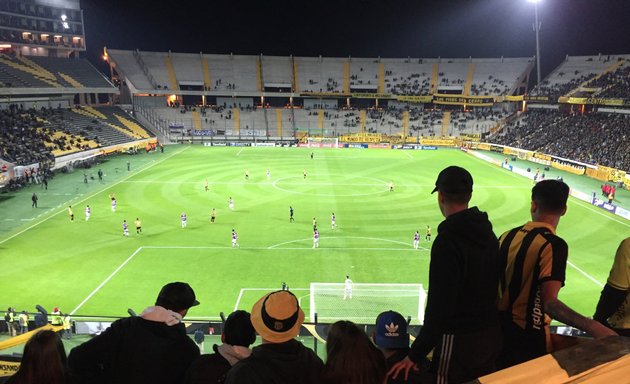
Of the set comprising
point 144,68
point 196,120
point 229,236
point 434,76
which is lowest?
point 229,236

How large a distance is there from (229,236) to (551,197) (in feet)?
87.4

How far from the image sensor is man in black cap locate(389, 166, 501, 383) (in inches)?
150

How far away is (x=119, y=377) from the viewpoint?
391 centimetres

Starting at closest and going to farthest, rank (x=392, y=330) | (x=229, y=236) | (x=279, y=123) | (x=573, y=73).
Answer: (x=392, y=330) → (x=229, y=236) → (x=573, y=73) → (x=279, y=123)

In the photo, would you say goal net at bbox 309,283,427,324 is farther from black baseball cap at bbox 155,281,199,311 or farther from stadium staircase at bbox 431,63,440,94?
stadium staircase at bbox 431,63,440,94

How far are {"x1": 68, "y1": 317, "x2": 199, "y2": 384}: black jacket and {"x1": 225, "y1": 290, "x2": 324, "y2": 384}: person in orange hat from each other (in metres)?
1.12

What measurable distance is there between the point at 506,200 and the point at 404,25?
242 feet

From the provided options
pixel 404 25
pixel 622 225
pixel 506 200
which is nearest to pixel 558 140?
pixel 506 200

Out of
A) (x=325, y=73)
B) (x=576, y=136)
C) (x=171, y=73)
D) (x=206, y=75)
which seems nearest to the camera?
(x=576, y=136)

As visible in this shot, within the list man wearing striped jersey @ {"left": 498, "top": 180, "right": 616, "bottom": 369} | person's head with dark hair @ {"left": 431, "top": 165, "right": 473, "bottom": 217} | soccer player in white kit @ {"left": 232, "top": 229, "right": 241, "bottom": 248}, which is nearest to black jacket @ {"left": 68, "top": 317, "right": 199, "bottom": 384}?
person's head with dark hair @ {"left": 431, "top": 165, "right": 473, "bottom": 217}

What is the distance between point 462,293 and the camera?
3932 millimetres

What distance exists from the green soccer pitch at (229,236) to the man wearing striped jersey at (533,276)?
53.4 feet

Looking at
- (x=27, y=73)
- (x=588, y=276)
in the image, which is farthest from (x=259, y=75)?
(x=588, y=276)

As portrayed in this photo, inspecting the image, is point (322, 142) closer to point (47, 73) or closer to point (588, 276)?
point (47, 73)
